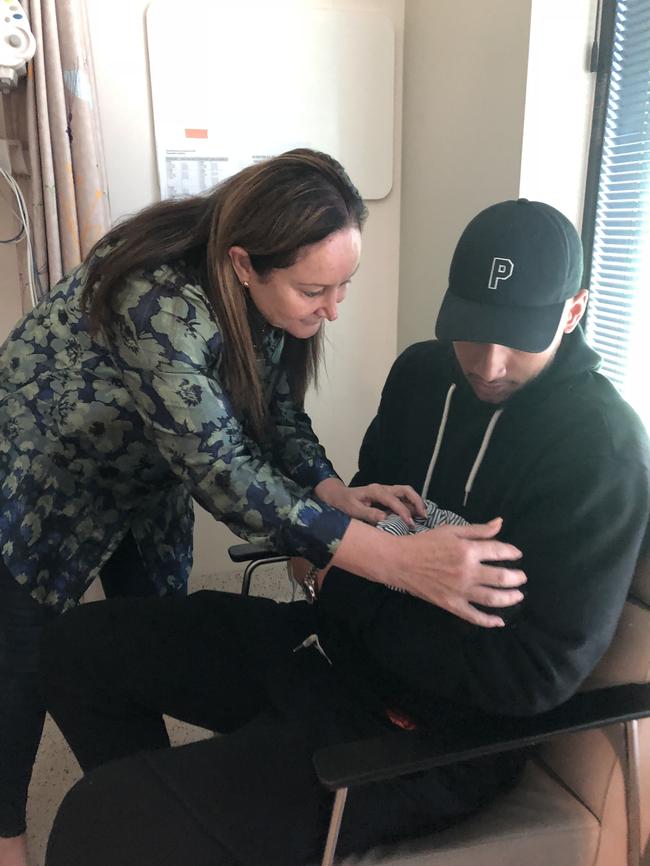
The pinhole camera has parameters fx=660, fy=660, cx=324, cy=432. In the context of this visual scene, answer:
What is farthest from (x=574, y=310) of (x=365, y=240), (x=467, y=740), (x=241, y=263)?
(x=365, y=240)

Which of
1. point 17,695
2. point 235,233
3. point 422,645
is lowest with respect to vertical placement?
point 17,695

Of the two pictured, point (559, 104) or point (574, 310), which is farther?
point (559, 104)

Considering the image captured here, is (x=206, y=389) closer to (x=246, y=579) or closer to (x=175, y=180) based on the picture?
(x=246, y=579)

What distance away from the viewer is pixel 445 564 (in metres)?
0.90

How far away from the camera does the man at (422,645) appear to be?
2.90 feet

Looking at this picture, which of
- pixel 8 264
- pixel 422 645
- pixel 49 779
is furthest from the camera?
pixel 8 264

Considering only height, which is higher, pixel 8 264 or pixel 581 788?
pixel 8 264

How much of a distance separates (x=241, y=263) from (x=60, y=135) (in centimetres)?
95

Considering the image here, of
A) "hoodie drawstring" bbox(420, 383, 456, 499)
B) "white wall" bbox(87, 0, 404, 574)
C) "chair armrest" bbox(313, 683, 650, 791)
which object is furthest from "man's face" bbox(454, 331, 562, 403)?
"white wall" bbox(87, 0, 404, 574)

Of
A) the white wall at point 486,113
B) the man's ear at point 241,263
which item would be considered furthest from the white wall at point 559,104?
the man's ear at point 241,263

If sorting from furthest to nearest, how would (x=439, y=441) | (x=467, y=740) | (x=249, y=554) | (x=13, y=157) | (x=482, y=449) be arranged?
(x=13, y=157)
(x=249, y=554)
(x=439, y=441)
(x=482, y=449)
(x=467, y=740)

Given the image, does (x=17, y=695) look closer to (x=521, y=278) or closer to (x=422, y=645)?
(x=422, y=645)

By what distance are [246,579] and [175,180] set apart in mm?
1274

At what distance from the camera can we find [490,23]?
1606 millimetres
